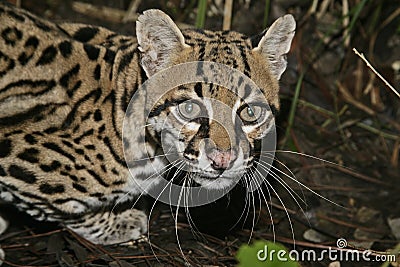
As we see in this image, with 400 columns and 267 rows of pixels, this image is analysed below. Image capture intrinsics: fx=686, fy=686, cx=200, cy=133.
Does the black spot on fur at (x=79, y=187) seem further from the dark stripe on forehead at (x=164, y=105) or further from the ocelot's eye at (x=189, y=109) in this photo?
the ocelot's eye at (x=189, y=109)

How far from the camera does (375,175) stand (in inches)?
198

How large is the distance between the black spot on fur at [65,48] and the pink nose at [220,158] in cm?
Answer: 107

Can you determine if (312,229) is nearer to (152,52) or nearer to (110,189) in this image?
(110,189)

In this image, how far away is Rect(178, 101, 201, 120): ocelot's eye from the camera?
132 inches

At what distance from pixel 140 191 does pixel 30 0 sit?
9.45 feet

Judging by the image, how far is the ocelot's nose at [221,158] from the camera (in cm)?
323

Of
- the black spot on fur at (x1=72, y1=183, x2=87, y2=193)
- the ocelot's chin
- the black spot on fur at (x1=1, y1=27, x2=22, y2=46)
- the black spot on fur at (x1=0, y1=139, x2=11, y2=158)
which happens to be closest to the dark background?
the ocelot's chin

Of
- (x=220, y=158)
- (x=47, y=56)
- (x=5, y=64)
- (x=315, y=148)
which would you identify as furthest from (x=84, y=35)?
(x=315, y=148)

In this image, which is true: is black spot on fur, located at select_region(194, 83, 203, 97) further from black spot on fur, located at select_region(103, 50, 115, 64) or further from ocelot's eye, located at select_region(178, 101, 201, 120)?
black spot on fur, located at select_region(103, 50, 115, 64)

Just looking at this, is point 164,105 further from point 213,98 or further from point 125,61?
point 125,61

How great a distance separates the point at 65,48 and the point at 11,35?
0.30 metres

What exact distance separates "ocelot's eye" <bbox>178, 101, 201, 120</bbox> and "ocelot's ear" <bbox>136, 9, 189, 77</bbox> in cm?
27

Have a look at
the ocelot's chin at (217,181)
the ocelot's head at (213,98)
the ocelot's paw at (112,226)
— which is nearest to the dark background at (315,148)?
the ocelot's paw at (112,226)

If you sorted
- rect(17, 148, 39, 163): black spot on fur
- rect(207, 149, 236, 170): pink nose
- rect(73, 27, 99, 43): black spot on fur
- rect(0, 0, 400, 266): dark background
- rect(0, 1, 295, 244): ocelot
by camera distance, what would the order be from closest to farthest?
1. rect(207, 149, 236, 170): pink nose
2. rect(0, 1, 295, 244): ocelot
3. rect(17, 148, 39, 163): black spot on fur
4. rect(73, 27, 99, 43): black spot on fur
5. rect(0, 0, 400, 266): dark background
